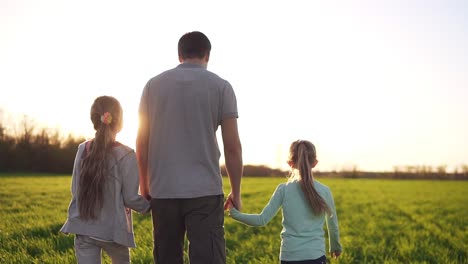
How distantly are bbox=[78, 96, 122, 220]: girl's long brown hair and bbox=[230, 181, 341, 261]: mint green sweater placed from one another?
3.37 ft

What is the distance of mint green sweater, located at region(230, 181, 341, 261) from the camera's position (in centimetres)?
407

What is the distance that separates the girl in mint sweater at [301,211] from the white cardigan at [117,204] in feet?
2.42

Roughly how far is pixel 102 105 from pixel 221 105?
36.1 inches

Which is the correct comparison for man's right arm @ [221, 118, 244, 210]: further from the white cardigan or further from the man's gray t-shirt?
the white cardigan

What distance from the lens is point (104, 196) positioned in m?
4.05

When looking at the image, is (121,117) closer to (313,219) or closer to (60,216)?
(313,219)

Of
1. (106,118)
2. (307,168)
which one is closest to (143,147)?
(106,118)

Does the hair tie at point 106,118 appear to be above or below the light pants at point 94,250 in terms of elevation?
above

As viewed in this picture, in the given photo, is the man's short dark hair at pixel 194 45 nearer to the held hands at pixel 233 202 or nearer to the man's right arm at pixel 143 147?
the man's right arm at pixel 143 147

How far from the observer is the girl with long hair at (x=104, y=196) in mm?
4008

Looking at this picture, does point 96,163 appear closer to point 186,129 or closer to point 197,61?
point 186,129

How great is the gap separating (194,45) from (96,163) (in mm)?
1133

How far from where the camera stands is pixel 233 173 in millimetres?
4023

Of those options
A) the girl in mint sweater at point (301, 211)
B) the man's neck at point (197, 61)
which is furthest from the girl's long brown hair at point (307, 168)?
the man's neck at point (197, 61)
